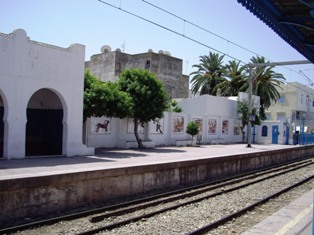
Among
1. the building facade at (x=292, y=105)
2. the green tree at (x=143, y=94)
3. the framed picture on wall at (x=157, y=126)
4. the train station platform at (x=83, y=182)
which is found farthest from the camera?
the building facade at (x=292, y=105)

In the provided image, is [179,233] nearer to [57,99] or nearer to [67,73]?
[67,73]

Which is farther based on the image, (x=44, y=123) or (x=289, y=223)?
(x=44, y=123)

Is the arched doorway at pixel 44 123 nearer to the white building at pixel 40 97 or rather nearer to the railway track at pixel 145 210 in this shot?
the white building at pixel 40 97

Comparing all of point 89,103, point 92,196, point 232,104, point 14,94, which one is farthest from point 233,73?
point 92,196

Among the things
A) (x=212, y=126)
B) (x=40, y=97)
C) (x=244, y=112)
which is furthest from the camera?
(x=244, y=112)

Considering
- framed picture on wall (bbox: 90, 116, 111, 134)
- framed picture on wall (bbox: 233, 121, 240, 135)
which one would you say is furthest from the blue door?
framed picture on wall (bbox: 90, 116, 111, 134)

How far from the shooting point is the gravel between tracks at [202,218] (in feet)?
27.9

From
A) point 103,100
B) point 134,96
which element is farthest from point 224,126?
point 103,100

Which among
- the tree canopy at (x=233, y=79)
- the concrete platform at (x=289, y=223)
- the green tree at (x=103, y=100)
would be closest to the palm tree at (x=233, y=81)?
the tree canopy at (x=233, y=79)

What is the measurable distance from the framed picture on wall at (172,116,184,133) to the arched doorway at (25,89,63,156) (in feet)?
41.9

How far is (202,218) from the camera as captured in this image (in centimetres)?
988

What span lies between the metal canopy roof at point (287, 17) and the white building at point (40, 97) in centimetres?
1216

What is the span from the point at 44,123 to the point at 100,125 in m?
4.60

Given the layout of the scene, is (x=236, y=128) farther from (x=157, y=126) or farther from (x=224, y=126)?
(x=157, y=126)
